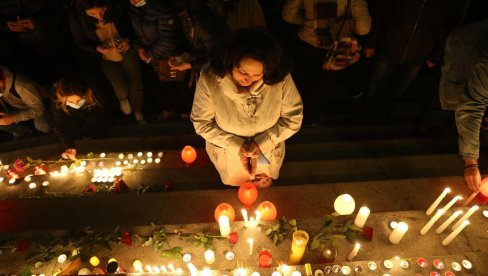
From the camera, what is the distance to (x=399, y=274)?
213 centimetres

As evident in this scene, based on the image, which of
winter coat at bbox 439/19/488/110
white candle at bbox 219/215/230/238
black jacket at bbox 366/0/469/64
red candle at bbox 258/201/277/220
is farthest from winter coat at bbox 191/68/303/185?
black jacket at bbox 366/0/469/64

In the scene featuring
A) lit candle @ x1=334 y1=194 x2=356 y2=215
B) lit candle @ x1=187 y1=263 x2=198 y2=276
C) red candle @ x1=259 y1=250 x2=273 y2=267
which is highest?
lit candle @ x1=334 y1=194 x2=356 y2=215

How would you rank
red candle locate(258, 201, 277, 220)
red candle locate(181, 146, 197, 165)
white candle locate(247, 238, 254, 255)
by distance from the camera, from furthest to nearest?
red candle locate(181, 146, 197, 165) → red candle locate(258, 201, 277, 220) → white candle locate(247, 238, 254, 255)

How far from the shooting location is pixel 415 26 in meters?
3.63

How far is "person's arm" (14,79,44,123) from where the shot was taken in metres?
3.49

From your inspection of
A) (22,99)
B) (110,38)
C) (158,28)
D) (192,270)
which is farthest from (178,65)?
(192,270)

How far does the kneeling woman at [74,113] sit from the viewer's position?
3279 millimetres

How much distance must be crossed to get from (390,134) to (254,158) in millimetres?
2653

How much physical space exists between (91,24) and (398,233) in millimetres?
3726

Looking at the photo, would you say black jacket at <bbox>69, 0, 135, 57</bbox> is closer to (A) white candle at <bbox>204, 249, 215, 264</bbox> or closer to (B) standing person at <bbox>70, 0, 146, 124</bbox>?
(B) standing person at <bbox>70, 0, 146, 124</bbox>

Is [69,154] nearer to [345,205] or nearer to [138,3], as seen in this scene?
[138,3]

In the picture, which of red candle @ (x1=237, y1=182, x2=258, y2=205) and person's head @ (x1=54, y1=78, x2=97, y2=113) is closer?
red candle @ (x1=237, y1=182, x2=258, y2=205)

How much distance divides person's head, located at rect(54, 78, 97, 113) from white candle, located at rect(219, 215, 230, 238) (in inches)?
82.4

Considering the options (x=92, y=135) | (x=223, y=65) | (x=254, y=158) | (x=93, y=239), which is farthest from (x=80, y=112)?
(x=223, y=65)
